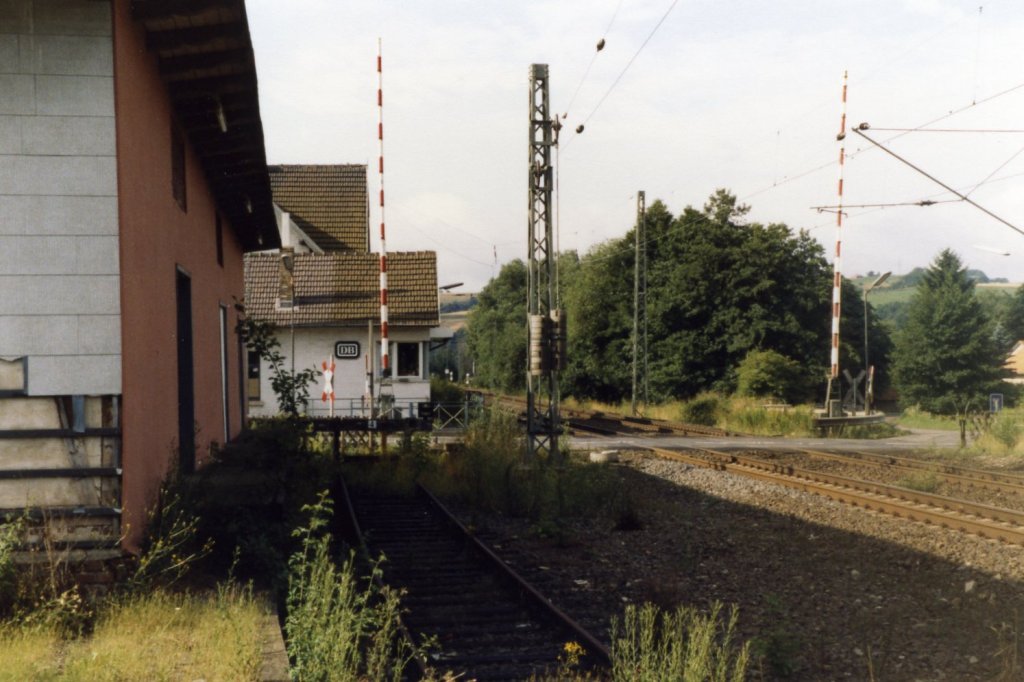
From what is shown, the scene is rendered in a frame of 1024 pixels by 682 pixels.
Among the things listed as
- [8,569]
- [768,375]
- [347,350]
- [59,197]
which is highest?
[59,197]

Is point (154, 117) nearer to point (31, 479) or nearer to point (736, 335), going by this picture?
point (31, 479)

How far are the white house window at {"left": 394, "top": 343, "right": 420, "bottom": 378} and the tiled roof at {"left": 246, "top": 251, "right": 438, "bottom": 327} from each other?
0.96 m

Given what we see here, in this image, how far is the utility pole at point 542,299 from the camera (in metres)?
16.7

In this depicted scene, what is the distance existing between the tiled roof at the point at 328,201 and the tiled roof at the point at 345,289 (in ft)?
17.7

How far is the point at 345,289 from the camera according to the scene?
29734mm

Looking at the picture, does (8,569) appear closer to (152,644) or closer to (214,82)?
(152,644)

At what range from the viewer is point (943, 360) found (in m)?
52.0

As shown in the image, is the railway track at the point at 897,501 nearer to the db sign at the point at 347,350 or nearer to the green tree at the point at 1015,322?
the db sign at the point at 347,350

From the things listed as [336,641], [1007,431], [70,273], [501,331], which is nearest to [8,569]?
[70,273]

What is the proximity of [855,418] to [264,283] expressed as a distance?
711 inches

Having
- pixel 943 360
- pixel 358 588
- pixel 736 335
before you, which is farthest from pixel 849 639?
pixel 943 360

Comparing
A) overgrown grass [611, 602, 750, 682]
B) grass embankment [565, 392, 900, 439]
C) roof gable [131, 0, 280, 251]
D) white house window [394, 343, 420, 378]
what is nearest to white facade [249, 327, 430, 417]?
white house window [394, 343, 420, 378]

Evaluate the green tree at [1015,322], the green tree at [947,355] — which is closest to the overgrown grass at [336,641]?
the green tree at [947,355]

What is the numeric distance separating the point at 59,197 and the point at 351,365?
22.5 meters
